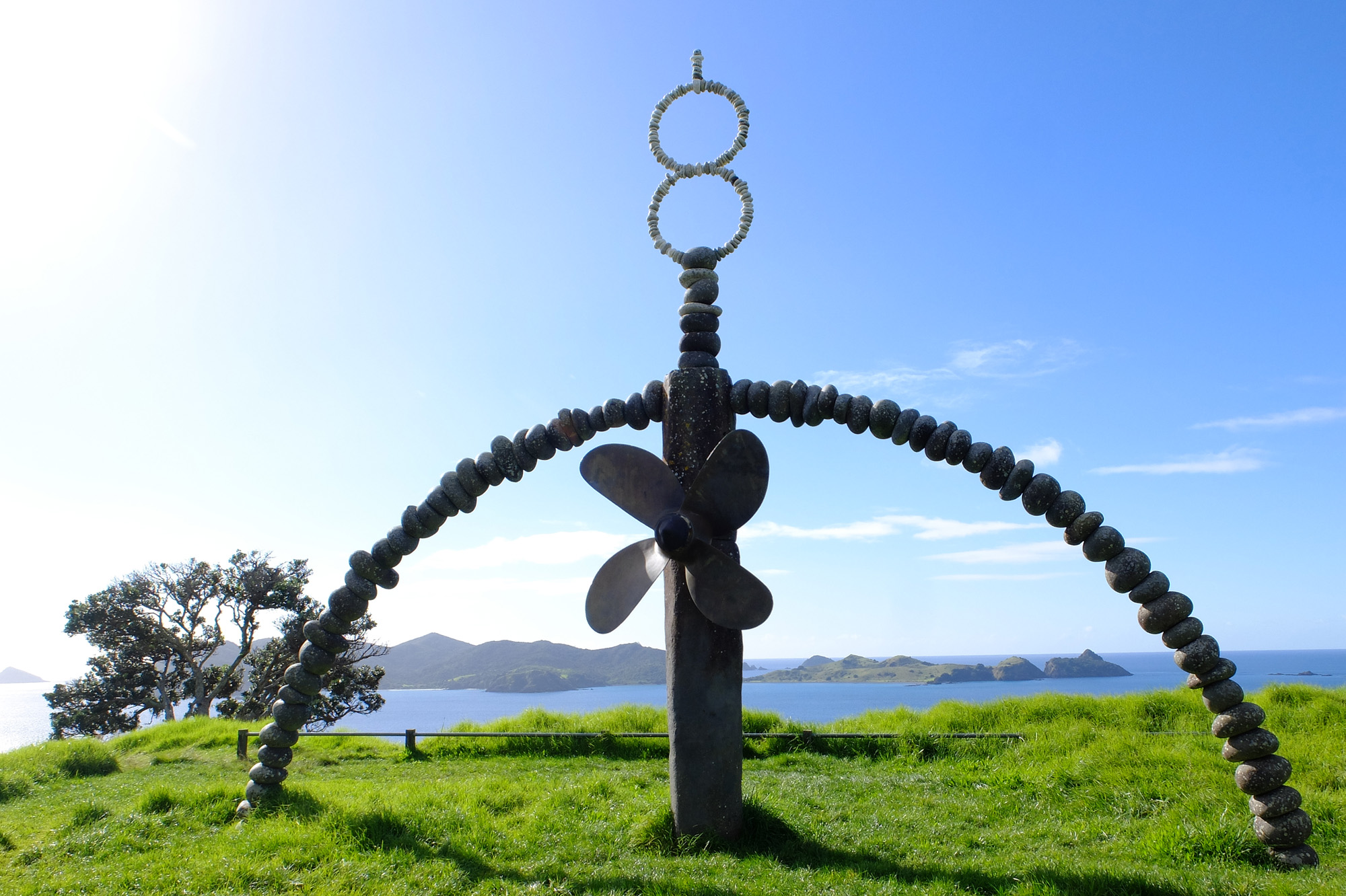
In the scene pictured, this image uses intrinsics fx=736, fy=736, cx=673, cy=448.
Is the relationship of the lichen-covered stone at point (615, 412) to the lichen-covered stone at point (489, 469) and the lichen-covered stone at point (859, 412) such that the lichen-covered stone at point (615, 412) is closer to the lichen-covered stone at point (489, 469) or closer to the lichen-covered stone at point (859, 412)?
the lichen-covered stone at point (489, 469)

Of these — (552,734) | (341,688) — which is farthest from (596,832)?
(341,688)

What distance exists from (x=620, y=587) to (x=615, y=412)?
1.71 metres

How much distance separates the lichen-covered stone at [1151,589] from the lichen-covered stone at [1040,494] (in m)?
0.69

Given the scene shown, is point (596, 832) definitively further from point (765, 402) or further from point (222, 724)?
point (222, 724)

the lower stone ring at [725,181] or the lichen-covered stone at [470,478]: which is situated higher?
the lower stone ring at [725,181]

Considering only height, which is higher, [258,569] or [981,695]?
[258,569]

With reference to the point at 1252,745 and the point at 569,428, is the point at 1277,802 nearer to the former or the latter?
the point at 1252,745

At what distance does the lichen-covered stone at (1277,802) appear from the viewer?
514 cm

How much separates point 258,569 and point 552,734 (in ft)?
57.4

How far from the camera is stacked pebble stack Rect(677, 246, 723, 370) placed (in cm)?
636

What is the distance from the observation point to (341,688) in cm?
2297

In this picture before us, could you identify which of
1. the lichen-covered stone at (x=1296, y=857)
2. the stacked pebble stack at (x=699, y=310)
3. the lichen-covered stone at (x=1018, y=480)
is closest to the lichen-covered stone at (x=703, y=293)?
the stacked pebble stack at (x=699, y=310)

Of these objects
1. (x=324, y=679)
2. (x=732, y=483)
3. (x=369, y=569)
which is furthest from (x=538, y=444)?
(x=324, y=679)

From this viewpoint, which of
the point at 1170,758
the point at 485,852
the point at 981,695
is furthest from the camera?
the point at 981,695
